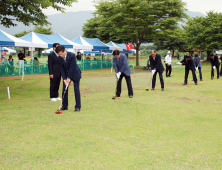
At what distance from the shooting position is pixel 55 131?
491cm

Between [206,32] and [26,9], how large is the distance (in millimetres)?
36520

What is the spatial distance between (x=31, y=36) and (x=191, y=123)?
1879 cm

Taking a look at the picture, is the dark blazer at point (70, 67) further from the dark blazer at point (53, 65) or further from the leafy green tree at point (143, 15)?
the leafy green tree at point (143, 15)

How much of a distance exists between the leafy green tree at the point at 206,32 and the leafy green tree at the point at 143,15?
1209 cm

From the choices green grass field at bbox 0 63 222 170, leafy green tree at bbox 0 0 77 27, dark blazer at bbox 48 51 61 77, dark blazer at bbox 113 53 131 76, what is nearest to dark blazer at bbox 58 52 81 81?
green grass field at bbox 0 63 222 170

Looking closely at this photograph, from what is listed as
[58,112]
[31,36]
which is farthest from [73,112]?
[31,36]

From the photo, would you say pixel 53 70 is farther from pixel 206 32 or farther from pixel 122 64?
pixel 206 32

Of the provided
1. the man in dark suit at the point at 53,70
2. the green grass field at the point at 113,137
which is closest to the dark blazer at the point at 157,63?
the green grass field at the point at 113,137

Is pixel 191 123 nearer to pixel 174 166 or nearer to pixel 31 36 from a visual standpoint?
pixel 174 166

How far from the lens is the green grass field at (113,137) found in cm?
354

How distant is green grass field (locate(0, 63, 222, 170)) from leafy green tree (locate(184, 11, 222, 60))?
35471 millimetres

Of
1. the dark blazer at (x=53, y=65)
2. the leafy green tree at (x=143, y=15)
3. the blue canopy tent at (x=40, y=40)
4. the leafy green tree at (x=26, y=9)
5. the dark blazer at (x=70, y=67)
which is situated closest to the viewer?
the dark blazer at (x=70, y=67)

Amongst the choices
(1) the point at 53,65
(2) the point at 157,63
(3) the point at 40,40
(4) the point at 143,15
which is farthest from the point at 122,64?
(4) the point at 143,15

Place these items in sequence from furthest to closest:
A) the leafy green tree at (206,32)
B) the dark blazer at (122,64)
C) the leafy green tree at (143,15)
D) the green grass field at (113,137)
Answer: the leafy green tree at (206,32)
the leafy green tree at (143,15)
the dark blazer at (122,64)
the green grass field at (113,137)
